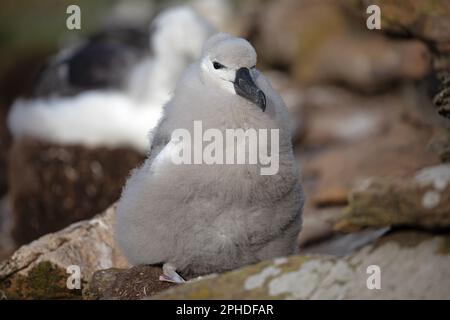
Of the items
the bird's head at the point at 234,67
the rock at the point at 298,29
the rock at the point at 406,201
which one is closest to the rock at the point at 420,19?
the bird's head at the point at 234,67

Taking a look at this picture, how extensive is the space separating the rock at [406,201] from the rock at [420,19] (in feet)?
8.53

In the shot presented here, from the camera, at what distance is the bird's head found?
15.4 feet

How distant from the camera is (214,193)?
4.71 m

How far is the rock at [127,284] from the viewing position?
474 cm

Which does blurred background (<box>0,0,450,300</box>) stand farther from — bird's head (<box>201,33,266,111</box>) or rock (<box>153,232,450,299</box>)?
bird's head (<box>201,33,266,111</box>)

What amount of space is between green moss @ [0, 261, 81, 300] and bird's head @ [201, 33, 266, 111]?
1.54 meters

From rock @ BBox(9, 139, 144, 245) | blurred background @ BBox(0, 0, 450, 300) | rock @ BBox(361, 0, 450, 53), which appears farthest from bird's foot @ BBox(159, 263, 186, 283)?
rock @ BBox(9, 139, 144, 245)

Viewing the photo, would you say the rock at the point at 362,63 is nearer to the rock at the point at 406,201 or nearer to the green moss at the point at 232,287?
the rock at the point at 406,201

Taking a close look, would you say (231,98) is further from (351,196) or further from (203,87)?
(351,196)

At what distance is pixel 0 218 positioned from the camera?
37.0ft

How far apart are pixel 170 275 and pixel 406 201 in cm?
150

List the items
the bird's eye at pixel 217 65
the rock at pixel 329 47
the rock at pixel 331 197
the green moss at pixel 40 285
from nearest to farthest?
the bird's eye at pixel 217 65, the green moss at pixel 40 285, the rock at pixel 331 197, the rock at pixel 329 47

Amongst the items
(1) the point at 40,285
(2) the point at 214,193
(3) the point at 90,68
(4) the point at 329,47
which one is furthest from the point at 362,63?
(2) the point at 214,193

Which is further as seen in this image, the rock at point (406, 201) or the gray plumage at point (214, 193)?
the gray plumage at point (214, 193)
